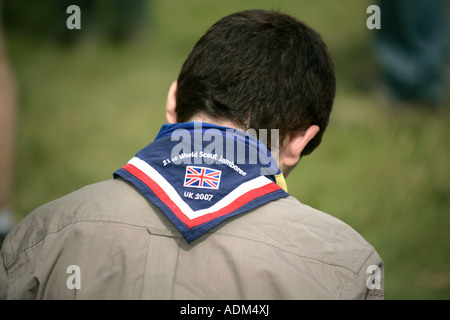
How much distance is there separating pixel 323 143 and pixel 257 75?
228cm

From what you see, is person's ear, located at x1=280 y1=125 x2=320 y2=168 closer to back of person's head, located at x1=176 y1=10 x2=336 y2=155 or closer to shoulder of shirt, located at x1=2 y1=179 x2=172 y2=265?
back of person's head, located at x1=176 y1=10 x2=336 y2=155

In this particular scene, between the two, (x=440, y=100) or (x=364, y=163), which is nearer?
(x=364, y=163)

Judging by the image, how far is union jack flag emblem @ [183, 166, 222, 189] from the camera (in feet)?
3.92

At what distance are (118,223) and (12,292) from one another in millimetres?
274

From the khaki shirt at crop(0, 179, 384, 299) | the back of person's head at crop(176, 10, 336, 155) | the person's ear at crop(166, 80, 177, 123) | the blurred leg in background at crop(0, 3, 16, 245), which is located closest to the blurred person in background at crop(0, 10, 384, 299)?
the khaki shirt at crop(0, 179, 384, 299)

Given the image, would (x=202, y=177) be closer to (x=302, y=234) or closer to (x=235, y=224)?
(x=235, y=224)

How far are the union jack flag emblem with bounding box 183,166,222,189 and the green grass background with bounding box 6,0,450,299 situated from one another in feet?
5.00

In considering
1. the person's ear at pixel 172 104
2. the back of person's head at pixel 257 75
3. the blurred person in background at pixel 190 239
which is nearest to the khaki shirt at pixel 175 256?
the blurred person in background at pixel 190 239

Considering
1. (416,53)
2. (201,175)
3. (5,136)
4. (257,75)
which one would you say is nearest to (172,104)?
(257,75)

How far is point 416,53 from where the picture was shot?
3.93 m
